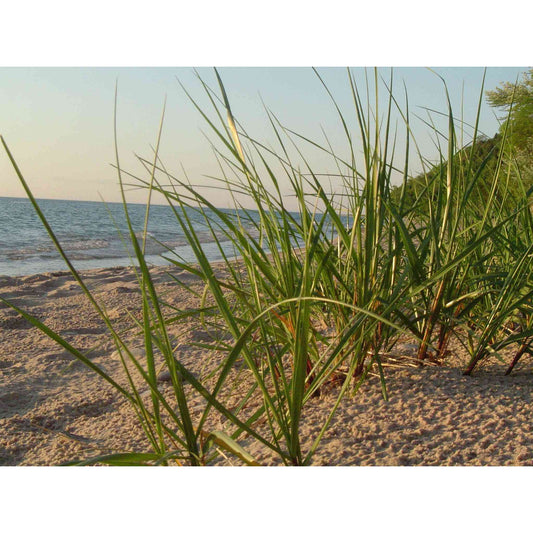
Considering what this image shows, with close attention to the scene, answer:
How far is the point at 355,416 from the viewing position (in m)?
0.97

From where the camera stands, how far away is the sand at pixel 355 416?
0.83m

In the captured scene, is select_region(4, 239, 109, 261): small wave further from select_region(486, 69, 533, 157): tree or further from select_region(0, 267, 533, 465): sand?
select_region(486, 69, 533, 157): tree

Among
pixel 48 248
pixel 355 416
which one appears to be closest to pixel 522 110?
pixel 48 248

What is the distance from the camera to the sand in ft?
2.74

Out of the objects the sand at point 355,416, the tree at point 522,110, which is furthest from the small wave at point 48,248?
the tree at point 522,110

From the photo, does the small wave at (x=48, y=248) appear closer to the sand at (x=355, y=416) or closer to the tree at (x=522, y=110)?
the sand at (x=355, y=416)

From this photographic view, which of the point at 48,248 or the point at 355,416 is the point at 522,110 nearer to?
the point at 48,248

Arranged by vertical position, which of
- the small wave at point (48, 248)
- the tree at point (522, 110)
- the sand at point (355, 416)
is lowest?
the small wave at point (48, 248)

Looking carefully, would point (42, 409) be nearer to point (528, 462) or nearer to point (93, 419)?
point (93, 419)

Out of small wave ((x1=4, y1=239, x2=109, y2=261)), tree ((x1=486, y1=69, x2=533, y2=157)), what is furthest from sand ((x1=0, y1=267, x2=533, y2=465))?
tree ((x1=486, y1=69, x2=533, y2=157))

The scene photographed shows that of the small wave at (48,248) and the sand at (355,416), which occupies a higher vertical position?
the sand at (355,416)
